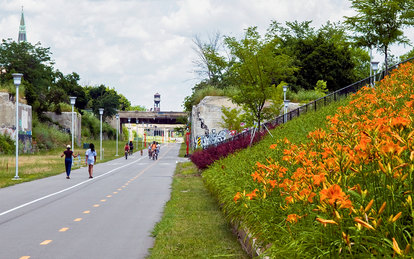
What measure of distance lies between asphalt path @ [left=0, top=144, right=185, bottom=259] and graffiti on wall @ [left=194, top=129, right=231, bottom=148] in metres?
31.8

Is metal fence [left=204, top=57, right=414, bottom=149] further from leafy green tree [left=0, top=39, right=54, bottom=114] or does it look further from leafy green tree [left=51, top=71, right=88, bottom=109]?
leafy green tree [left=51, top=71, right=88, bottom=109]

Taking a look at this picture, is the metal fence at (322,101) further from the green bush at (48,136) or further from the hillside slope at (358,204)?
the green bush at (48,136)

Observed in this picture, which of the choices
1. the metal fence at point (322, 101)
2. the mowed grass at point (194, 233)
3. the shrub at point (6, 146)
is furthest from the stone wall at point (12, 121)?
the mowed grass at point (194, 233)

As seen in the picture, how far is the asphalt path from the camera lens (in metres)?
7.82

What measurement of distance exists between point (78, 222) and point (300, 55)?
56460mm

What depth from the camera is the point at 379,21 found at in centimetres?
3828

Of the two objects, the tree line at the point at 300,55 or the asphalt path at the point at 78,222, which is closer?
the asphalt path at the point at 78,222

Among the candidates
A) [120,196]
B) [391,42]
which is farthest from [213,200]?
[391,42]

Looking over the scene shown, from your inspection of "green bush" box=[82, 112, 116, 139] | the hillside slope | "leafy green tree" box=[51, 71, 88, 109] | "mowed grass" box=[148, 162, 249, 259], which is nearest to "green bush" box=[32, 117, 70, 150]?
"green bush" box=[82, 112, 116, 139]

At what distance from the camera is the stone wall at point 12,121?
49750 mm

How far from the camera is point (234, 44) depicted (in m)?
21.6

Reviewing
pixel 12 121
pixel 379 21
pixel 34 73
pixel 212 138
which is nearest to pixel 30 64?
pixel 34 73

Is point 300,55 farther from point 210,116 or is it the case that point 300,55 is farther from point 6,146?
point 6,146

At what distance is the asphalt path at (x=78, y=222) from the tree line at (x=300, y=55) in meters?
6.96
